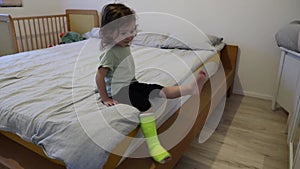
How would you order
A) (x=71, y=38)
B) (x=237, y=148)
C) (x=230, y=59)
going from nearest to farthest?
1. (x=237, y=148)
2. (x=230, y=59)
3. (x=71, y=38)

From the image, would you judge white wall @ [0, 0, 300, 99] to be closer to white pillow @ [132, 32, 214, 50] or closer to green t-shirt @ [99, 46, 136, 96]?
white pillow @ [132, 32, 214, 50]

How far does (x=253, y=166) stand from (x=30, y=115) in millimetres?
1476

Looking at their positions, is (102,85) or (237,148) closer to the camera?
(102,85)

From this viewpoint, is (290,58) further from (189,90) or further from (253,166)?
(189,90)

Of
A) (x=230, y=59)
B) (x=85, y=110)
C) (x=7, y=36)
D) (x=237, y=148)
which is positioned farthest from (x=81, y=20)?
(x=237, y=148)

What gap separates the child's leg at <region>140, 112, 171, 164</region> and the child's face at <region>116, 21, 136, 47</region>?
46 centimetres

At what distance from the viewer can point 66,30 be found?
3.80 metres

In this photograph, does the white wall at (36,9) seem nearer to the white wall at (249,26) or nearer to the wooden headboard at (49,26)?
the wooden headboard at (49,26)

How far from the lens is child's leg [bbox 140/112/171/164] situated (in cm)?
119

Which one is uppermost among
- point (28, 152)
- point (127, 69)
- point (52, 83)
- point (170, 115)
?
point (127, 69)

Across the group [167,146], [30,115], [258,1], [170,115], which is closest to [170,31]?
[258,1]

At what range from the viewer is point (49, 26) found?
3.58 m

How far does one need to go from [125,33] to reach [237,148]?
4.15 feet

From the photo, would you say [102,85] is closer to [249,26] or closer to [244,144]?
[244,144]
